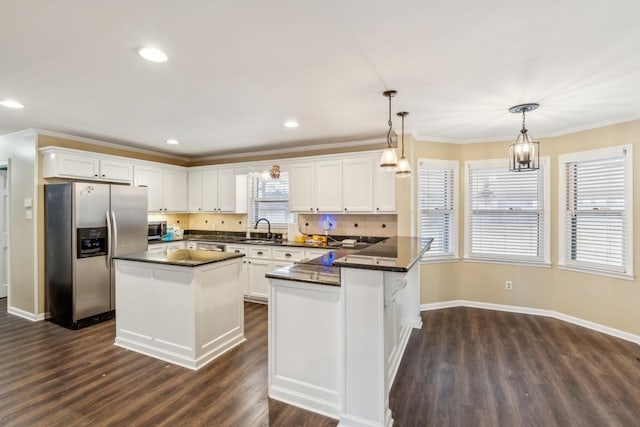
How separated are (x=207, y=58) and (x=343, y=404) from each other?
2.47 m

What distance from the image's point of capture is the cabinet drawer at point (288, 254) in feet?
14.8

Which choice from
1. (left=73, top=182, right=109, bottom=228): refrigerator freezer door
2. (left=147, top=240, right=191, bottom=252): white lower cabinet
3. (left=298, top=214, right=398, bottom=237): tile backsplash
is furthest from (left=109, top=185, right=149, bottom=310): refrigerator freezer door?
(left=298, top=214, right=398, bottom=237): tile backsplash

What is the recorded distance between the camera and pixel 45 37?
190 cm

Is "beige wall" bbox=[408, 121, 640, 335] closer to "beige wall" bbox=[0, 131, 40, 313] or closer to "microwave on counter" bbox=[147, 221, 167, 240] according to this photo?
"microwave on counter" bbox=[147, 221, 167, 240]

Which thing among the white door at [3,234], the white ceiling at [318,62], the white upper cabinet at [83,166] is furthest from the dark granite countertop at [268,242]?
the white door at [3,234]

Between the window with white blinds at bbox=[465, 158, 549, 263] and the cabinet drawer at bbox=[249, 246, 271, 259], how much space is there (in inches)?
112

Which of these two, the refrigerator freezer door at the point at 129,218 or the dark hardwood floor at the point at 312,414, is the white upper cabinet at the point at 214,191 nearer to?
the refrigerator freezer door at the point at 129,218

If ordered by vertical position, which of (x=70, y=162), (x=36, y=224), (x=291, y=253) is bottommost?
(x=291, y=253)

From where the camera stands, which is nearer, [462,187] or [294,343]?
[294,343]

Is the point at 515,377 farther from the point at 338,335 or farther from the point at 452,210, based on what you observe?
the point at 452,210

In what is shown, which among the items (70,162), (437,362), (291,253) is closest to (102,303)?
(70,162)

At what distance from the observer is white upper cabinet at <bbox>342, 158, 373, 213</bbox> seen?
438cm

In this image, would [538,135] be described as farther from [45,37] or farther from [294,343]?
[45,37]

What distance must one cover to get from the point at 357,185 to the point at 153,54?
293 cm
